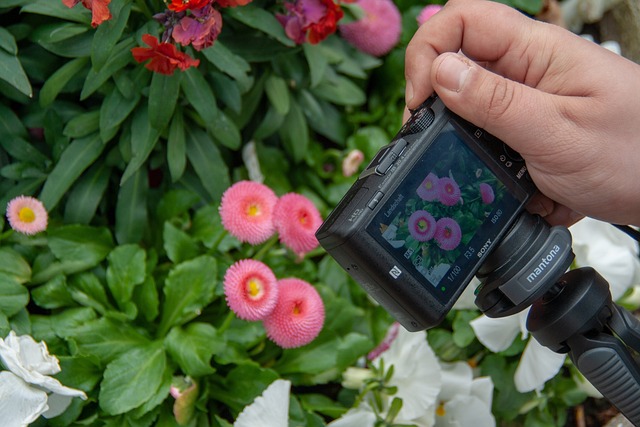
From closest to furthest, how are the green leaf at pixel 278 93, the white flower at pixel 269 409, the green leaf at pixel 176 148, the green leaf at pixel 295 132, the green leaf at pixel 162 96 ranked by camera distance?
the white flower at pixel 269 409 < the green leaf at pixel 162 96 < the green leaf at pixel 176 148 < the green leaf at pixel 278 93 < the green leaf at pixel 295 132

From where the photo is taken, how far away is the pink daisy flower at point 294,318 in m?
1.38

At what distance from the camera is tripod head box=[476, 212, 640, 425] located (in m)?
1.10

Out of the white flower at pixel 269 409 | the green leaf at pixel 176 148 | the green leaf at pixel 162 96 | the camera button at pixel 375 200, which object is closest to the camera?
the camera button at pixel 375 200

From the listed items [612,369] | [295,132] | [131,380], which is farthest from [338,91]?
[612,369]

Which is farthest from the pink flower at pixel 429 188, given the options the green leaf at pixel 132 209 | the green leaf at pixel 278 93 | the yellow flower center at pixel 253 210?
the green leaf at pixel 132 209

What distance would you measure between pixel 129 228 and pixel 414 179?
2.39 ft

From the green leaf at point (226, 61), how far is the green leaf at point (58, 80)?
25 cm

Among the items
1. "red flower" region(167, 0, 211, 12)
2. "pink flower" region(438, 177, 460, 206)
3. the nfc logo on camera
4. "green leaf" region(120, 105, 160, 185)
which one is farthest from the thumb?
"green leaf" region(120, 105, 160, 185)

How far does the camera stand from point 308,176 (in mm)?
1905

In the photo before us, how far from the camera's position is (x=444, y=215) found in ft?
3.70

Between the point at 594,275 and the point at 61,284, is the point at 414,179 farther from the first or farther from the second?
the point at 61,284

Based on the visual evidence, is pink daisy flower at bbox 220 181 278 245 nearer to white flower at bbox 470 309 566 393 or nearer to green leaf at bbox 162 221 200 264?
green leaf at bbox 162 221 200 264

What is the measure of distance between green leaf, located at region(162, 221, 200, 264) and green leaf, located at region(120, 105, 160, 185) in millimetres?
166

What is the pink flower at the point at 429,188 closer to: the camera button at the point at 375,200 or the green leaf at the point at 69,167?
the camera button at the point at 375,200
